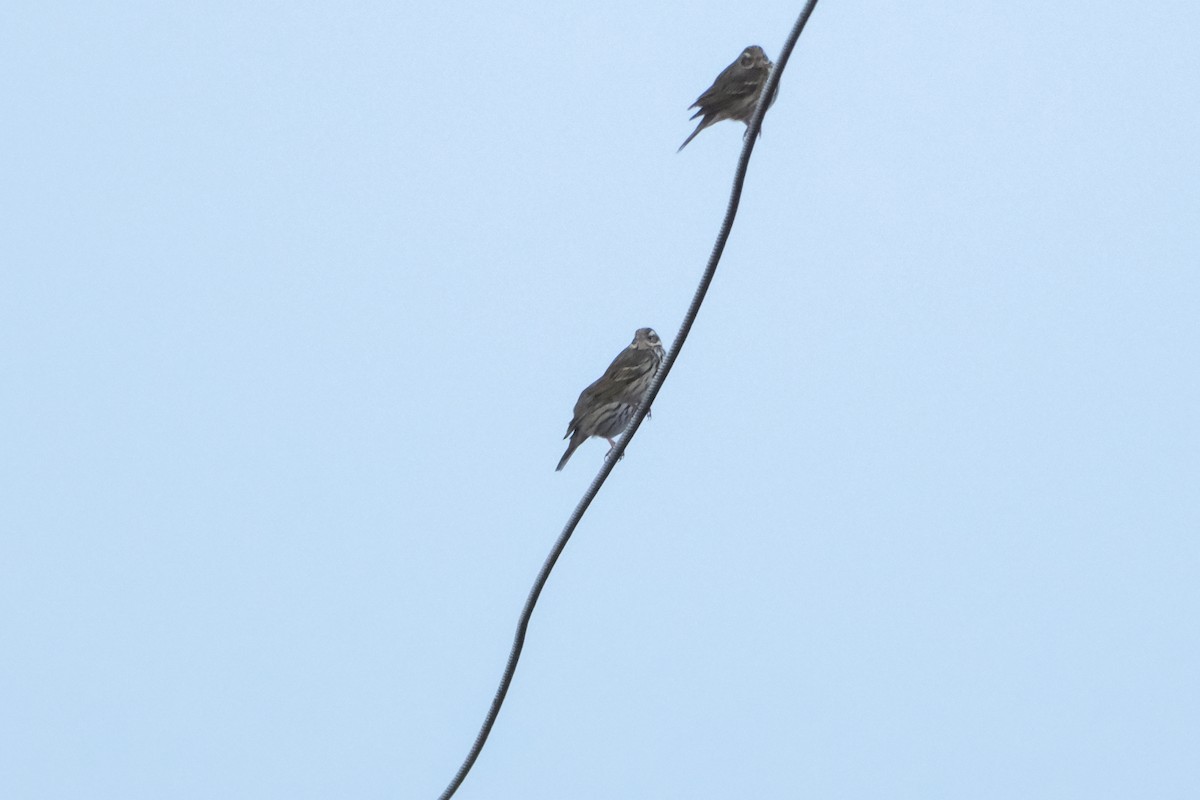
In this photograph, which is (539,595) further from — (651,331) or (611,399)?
(651,331)

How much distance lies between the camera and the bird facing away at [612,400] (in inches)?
453

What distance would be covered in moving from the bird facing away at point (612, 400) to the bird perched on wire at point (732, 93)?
1.62m

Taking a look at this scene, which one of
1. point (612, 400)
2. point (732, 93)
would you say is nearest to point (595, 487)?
point (612, 400)

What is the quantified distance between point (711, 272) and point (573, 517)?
3.11 ft

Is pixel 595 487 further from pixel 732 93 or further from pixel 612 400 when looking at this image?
pixel 732 93

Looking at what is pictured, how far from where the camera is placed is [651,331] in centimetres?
1259

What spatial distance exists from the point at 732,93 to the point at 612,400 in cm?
249

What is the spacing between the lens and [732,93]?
41.2 feet

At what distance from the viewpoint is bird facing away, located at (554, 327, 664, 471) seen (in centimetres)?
1152

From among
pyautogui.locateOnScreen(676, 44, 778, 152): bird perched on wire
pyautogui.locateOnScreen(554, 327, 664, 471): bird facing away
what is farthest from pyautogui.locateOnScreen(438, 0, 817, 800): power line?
pyautogui.locateOnScreen(676, 44, 778, 152): bird perched on wire

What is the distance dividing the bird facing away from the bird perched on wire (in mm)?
1616

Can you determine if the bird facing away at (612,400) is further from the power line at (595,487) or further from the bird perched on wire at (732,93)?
the power line at (595,487)

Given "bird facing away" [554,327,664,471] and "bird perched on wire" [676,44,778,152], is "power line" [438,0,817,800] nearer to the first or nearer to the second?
"bird facing away" [554,327,664,471]

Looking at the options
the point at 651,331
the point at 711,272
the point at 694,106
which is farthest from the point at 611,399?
the point at 711,272
